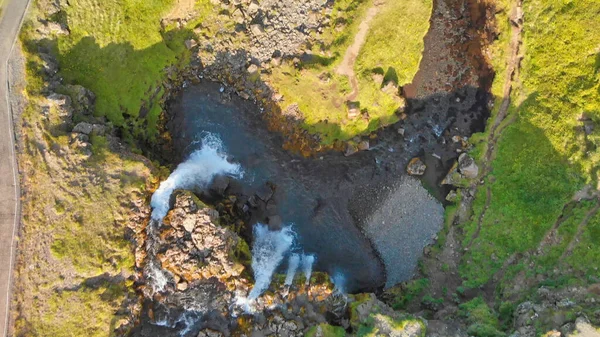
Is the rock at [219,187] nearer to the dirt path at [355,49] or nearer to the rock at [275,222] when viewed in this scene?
the rock at [275,222]

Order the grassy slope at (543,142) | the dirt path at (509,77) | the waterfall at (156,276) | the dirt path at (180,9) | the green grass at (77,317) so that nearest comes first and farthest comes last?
1. the green grass at (77,317)
2. the waterfall at (156,276)
3. the grassy slope at (543,142)
4. the dirt path at (509,77)
5. the dirt path at (180,9)

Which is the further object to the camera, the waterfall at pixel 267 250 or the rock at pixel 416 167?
the rock at pixel 416 167

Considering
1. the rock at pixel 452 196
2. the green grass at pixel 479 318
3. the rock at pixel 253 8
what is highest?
the rock at pixel 253 8

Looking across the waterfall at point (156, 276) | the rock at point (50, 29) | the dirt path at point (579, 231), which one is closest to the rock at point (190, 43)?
the rock at point (50, 29)

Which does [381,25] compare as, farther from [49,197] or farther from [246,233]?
[49,197]

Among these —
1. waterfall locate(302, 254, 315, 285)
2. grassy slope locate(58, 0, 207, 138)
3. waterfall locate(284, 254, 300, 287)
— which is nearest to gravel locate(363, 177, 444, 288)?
waterfall locate(302, 254, 315, 285)

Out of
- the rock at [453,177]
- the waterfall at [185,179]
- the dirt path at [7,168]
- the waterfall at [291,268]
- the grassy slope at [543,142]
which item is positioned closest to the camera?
the dirt path at [7,168]

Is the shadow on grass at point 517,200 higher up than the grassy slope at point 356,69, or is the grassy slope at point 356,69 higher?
the grassy slope at point 356,69
